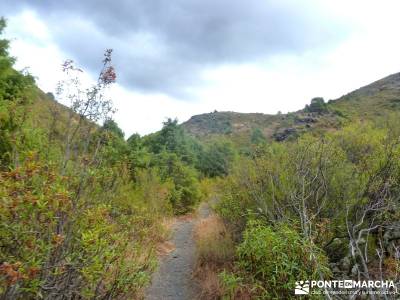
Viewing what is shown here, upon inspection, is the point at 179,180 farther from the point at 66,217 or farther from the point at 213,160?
the point at 66,217

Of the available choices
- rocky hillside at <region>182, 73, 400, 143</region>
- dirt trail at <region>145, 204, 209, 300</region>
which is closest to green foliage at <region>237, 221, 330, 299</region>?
dirt trail at <region>145, 204, 209, 300</region>

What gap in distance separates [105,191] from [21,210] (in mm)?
1808

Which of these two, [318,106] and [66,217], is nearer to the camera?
[66,217]

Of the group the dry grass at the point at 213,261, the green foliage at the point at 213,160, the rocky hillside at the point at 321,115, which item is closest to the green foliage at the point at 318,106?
the rocky hillside at the point at 321,115

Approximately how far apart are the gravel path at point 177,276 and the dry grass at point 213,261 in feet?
1.04

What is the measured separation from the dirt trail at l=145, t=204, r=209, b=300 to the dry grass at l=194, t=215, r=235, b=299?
0.31m

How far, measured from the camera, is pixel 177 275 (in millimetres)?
7805

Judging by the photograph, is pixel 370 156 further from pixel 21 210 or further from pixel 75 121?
pixel 21 210

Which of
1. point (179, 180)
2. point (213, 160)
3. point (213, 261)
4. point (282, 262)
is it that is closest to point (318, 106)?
point (213, 160)

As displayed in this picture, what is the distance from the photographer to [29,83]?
10617 millimetres

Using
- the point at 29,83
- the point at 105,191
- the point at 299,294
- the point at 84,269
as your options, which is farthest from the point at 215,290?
the point at 29,83

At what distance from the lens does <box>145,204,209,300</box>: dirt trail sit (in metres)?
6.62

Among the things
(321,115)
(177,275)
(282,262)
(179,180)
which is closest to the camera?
(282,262)

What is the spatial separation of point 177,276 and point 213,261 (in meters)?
1.01
